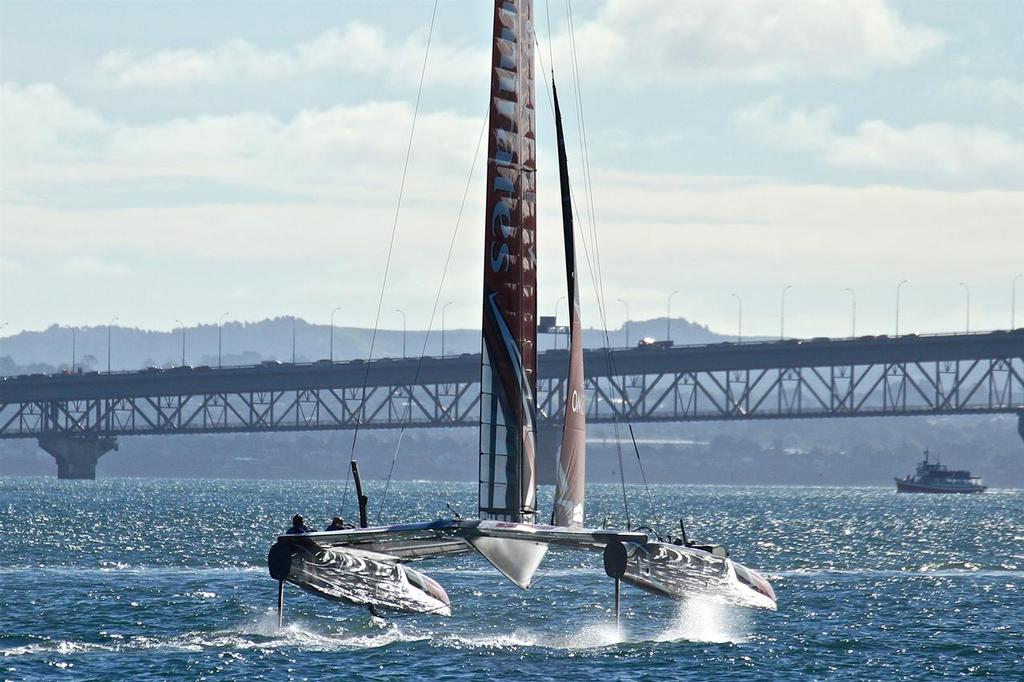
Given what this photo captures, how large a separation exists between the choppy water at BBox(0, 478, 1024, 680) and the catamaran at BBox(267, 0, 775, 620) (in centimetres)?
169

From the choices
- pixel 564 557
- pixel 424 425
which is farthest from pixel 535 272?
pixel 424 425

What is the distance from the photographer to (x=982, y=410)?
16112cm

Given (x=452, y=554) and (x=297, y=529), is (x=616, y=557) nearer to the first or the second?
(x=452, y=554)

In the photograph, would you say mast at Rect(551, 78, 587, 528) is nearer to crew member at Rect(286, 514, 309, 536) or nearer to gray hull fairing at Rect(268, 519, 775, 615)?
gray hull fairing at Rect(268, 519, 775, 615)

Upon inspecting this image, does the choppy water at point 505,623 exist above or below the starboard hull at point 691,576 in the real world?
below

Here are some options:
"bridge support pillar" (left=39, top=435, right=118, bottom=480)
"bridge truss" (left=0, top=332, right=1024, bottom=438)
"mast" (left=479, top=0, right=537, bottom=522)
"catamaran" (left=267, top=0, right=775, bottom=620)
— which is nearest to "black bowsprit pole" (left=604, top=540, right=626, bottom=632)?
"catamaran" (left=267, top=0, right=775, bottom=620)

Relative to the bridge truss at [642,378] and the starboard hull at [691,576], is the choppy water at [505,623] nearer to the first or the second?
the starboard hull at [691,576]

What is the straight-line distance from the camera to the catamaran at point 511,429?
37.6 meters

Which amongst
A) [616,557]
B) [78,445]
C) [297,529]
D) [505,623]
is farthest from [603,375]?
[616,557]

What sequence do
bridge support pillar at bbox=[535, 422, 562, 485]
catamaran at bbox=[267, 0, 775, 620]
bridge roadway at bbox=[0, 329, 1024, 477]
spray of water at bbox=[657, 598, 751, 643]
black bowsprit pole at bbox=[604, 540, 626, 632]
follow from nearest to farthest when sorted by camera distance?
black bowsprit pole at bbox=[604, 540, 626, 632]
catamaran at bbox=[267, 0, 775, 620]
spray of water at bbox=[657, 598, 751, 643]
bridge roadway at bbox=[0, 329, 1024, 477]
bridge support pillar at bbox=[535, 422, 562, 485]

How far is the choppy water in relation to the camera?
121 ft

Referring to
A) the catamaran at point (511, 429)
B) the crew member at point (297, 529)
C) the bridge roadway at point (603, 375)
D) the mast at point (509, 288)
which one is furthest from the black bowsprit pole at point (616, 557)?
the bridge roadway at point (603, 375)

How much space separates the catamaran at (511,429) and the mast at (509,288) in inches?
0.8

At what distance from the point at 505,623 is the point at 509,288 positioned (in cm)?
1020
